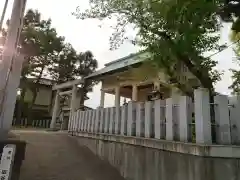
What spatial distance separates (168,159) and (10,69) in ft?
12.2

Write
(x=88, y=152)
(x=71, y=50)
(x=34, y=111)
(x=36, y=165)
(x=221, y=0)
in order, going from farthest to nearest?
1. (x=34, y=111)
2. (x=71, y=50)
3. (x=88, y=152)
4. (x=36, y=165)
5. (x=221, y=0)

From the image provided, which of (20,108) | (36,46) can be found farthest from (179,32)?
(20,108)

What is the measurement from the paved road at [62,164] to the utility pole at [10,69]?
13.0ft

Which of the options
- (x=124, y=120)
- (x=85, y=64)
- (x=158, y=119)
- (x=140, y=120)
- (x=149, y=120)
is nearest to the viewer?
(x=158, y=119)

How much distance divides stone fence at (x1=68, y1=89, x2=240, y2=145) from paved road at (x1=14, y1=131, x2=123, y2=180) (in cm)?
145

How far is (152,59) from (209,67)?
4.50 feet

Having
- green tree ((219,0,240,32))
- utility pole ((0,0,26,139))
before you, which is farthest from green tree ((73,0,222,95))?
utility pole ((0,0,26,139))

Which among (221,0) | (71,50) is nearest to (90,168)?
(221,0)

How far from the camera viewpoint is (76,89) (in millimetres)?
16109

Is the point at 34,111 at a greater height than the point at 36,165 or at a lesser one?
greater

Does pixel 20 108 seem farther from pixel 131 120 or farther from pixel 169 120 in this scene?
pixel 169 120

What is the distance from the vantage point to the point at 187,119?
5.15m

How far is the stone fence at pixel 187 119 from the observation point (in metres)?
4.68

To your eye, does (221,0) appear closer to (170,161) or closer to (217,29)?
(217,29)
